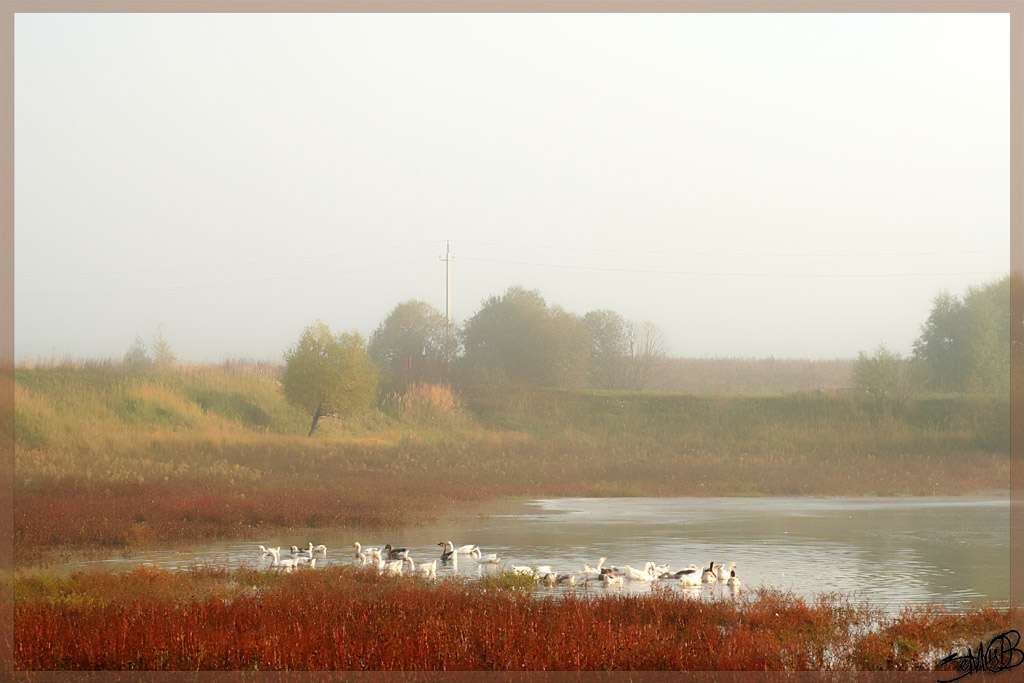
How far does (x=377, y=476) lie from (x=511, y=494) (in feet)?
18.5

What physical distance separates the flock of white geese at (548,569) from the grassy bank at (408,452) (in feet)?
19.7

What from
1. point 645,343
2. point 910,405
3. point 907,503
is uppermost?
point 645,343

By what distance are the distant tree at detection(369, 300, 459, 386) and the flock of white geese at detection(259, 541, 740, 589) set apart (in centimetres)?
5093

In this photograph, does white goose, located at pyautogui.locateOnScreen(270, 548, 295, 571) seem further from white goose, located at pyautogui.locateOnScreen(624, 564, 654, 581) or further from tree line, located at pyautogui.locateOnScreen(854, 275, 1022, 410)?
tree line, located at pyautogui.locateOnScreen(854, 275, 1022, 410)

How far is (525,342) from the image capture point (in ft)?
237

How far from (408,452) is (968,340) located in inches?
1690

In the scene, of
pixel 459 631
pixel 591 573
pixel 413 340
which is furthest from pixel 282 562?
pixel 413 340

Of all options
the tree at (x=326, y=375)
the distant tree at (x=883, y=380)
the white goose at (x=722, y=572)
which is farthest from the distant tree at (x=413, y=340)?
the white goose at (x=722, y=572)

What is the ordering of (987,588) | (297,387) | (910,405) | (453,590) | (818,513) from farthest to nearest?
(910,405) → (297,387) → (818,513) → (987,588) → (453,590)

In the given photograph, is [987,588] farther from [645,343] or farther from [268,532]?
[645,343]

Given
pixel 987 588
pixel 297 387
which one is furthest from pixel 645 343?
pixel 987 588

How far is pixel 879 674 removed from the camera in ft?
33.3

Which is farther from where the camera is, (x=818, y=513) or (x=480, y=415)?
(x=480, y=415)

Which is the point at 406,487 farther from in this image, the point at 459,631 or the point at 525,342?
the point at 525,342
